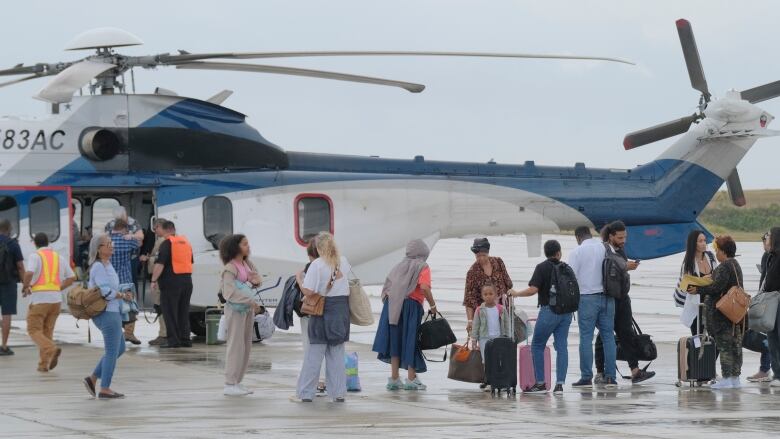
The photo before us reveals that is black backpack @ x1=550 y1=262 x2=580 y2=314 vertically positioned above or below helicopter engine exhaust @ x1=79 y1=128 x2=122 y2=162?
below

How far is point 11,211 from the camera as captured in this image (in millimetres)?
17641

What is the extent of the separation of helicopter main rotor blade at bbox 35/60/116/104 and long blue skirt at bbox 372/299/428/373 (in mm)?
5689

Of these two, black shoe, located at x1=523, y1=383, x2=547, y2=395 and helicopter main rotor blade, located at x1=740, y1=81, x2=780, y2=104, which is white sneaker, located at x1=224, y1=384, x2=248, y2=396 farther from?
helicopter main rotor blade, located at x1=740, y1=81, x2=780, y2=104

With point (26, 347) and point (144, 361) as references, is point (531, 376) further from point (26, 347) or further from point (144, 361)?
point (26, 347)

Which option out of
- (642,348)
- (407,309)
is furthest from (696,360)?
(407,309)

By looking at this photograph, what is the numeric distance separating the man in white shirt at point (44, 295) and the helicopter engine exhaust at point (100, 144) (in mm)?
3120

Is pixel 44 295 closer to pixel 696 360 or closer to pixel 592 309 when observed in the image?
pixel 592 309

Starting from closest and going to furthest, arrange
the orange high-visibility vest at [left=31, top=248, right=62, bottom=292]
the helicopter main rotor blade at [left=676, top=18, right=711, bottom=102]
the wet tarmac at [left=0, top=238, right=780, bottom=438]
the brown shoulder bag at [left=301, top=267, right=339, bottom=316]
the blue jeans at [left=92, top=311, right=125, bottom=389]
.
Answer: the wet tarmac at [left=0, top=238, right=780, bottom=438]
the brown shoulder bag at [left=301, top=267, right=339, bottom=316]
the blue jeans at [left=92, top=311, right=125, bottom=389]
the orange high-visibility vest at [left=31, top=248, right=62, bottom=292]
the helicopter main rotor blade at [left=676, top=18, right=711, bottom=102]

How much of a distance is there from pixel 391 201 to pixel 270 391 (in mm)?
→ 6619

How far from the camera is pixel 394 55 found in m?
16.7

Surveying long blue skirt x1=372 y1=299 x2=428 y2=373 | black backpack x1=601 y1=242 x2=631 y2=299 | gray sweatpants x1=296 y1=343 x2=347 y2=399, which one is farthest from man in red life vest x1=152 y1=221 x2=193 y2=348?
black backpack x1=601 y1=242 x2=631 y2=299

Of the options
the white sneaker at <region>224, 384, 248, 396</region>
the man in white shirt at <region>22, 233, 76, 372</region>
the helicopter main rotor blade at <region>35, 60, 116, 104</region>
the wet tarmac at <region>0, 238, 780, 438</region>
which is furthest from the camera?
the helicopter main rotor blade at <region>35, 60, 116, 104</region>

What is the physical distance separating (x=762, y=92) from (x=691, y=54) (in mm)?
1235

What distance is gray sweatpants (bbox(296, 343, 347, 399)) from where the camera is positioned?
1225 cm
